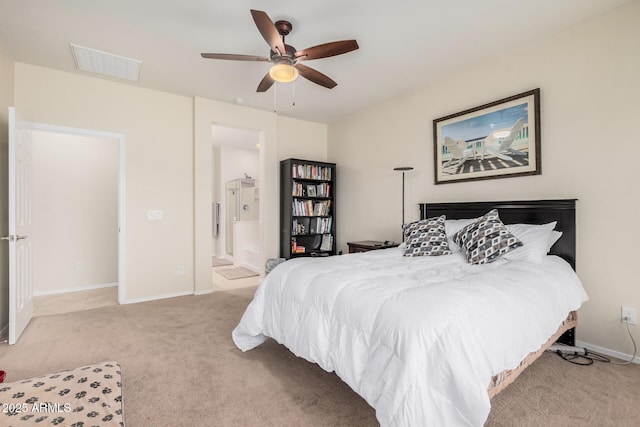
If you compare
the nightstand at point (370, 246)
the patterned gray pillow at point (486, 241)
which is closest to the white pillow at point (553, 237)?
the patterned gray pillow at point (486, 241)

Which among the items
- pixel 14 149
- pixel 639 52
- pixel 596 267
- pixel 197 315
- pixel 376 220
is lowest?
Answer: pixel 197 315

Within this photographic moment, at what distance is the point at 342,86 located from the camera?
12.0 ft

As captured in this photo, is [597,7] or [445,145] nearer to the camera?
[597,7]

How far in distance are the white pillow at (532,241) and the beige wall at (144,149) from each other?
12.2ft

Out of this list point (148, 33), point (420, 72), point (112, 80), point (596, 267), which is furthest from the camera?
point (112, 80)

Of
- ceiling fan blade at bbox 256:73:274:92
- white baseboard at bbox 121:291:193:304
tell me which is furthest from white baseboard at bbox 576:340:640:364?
white baseboard at bbox 121:291:193:304

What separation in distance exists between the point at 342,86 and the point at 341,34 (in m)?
1.07

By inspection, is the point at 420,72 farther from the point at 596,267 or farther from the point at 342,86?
the point at 596,267

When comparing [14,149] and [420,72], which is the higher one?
[420,72]

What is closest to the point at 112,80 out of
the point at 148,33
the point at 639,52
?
the point at 148,33

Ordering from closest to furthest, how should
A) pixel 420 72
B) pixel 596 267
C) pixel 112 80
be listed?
pixel 596 267 < pixel 420 72 < pixel 112 80

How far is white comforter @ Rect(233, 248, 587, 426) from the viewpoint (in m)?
1.17

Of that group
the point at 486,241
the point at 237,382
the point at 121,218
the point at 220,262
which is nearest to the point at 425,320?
the point at 237,382

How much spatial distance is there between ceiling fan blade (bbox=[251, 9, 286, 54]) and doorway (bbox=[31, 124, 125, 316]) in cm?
256
